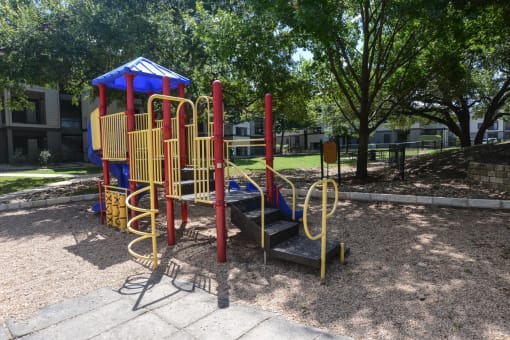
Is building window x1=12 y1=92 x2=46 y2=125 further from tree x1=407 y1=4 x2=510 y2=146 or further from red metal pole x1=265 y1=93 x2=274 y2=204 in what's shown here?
tree x1=407 y1=4 x2=510 y2=146

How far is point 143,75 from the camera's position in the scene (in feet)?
20.6

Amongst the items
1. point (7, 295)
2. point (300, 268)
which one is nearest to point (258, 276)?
point (300, 268)

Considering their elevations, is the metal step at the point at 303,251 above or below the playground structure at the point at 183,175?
below

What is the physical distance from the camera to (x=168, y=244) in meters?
5.43

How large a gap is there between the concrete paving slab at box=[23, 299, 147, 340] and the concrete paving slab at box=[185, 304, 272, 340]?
0.68 m

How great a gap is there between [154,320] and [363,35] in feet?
37.9

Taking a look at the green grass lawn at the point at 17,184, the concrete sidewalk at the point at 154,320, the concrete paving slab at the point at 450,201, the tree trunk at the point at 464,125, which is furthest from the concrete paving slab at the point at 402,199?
the tree trunk at the point at 464,125

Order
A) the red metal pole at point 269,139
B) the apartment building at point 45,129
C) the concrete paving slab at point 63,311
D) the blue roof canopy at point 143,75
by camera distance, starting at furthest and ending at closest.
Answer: the apartment building at point 45,129, the blue roof canopy at point 143,75, the red metal pole at point 269,139, the concrete paving slab at point 63,311

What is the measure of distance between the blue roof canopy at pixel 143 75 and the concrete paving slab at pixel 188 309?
4.33 m

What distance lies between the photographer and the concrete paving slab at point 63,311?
9.46ft

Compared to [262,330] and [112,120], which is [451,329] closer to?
[262,330]

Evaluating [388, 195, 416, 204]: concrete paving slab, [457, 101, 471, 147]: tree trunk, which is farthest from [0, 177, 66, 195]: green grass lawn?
[457, 101, 471, 147]: tree trunk

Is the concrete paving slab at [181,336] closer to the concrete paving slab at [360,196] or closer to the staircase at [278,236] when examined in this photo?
the staircase at [278,236]

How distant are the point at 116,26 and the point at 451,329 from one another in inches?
437
